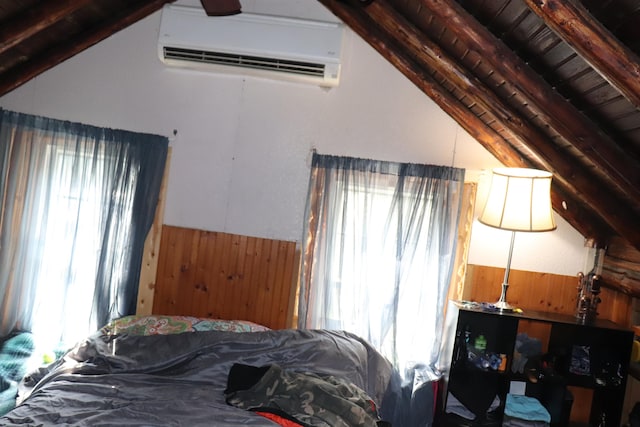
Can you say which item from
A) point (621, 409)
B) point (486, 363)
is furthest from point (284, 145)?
point (621, 409)

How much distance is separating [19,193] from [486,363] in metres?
3.02

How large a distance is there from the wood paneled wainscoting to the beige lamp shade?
4.31ft

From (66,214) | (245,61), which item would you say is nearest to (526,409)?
(245,61)

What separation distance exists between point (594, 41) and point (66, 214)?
308 centimetres

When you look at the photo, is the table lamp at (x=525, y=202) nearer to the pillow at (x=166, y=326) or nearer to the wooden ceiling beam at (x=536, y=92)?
the wooden ceiling beam at (x=536, y=92)

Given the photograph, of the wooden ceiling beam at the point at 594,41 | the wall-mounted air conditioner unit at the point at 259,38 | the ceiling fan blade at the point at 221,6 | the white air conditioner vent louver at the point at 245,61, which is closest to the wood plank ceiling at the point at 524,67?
the wooden ceiling beam at the point at 594,41

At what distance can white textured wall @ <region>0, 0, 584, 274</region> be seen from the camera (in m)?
3.51

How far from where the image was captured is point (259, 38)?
3.29m

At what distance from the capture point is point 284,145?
356 cm

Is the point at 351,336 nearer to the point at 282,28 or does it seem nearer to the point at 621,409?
the point at 621,409

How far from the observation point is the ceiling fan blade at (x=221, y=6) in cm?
217

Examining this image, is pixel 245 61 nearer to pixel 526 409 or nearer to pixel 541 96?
pixel 541 96

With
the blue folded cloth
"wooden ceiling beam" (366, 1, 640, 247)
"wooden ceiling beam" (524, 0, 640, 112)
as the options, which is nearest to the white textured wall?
"wooden ceiling beam" (366, 1, 640, 247)

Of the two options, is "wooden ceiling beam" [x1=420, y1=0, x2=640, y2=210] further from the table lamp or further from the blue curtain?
the blue curtain
